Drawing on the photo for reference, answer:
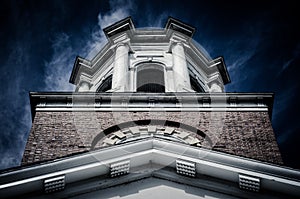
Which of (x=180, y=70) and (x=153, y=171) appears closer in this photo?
(x=153, y=171)

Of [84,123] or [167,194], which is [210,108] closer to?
[84,123]

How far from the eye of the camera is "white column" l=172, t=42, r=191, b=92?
18031mm

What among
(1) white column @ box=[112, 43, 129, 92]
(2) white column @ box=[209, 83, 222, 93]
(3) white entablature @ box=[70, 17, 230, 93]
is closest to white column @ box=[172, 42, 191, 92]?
(3) white entablature @ box=[70, 17, 230, 93]

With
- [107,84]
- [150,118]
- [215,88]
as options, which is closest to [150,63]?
[107,84]

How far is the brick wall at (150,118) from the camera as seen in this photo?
1375cm

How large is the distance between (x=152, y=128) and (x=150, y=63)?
559cm

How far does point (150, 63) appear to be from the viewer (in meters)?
20.3

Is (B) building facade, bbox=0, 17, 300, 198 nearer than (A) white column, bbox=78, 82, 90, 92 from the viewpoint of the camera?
Yes

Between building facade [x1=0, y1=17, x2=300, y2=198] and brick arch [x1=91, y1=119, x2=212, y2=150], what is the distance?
0.12 ft

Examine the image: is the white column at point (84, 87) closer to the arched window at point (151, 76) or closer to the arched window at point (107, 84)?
the arched window at point (107, 84)

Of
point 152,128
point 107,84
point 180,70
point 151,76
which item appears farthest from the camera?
point 107,84

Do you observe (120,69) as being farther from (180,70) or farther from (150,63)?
(180,70)

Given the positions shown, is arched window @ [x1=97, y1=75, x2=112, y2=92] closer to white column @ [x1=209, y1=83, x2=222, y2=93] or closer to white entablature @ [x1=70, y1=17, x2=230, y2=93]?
white entablature @ [x1=70, y1=17, x2=230, y2=93]

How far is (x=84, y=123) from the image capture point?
1549 centimetres
